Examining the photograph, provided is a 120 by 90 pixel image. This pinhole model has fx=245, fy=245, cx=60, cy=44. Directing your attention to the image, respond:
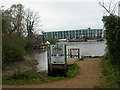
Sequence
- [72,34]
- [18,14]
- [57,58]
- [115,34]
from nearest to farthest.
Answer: [115,34]
[57,58]
[18,14]
[72,34]

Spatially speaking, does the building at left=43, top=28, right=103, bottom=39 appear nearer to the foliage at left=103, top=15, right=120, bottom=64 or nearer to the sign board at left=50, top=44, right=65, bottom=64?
the sign board at left=50, top=44, right=65, bottom=64

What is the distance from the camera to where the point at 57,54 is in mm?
15828

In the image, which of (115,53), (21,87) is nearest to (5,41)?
(115,53)

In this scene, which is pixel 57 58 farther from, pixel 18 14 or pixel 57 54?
pixel 18 14

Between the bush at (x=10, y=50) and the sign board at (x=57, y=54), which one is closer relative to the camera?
the sign board at (x=57, y=54)

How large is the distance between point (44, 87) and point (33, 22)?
175 ft

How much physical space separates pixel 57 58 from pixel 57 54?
10.3 inches

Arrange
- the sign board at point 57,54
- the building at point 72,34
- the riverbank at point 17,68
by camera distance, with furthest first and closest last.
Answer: the building at point 72,34 → the riverbank at point 17,68 → the sign board at point 57,54

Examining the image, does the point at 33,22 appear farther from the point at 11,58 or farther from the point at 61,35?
the point at 61,35

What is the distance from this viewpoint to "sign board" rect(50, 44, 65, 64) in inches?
620

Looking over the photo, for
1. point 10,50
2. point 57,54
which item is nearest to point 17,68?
point 10,50

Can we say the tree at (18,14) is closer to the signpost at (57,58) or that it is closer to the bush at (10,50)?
the bush at (10,50)

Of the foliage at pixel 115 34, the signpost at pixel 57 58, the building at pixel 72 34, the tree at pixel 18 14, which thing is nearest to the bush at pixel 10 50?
the signpost at pixel 57 58

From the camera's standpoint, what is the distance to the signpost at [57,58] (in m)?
15.8
